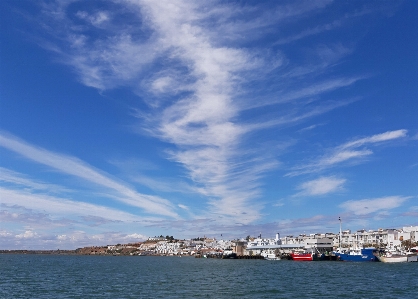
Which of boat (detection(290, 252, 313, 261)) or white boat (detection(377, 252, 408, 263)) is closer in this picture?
white boat (detection(377, 252, 408, 263))

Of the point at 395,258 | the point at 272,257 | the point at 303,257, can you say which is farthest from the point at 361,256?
the point at 272,257

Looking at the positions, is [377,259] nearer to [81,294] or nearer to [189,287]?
[189,287]

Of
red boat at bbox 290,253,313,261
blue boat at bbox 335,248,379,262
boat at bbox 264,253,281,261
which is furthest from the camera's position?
boat at bbox 264,253,281,261

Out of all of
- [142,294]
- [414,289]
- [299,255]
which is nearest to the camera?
[142,294]

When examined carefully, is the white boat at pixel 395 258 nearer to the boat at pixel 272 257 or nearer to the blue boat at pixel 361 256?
the blue boat at pixel 361 256

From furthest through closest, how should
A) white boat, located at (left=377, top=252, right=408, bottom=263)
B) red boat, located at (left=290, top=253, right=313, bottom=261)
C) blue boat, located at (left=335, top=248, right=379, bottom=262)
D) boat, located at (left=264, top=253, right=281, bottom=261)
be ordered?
boat, located at (left=264, top=253, right=281, bottom=261)
red boat, located at (left=290, top=253, right=313, bottom=261)
blue boat, located at (left=335, top=248, right=379, bottom=262)
white boat, located at (left=377, top=252, right=408, bottom=263)

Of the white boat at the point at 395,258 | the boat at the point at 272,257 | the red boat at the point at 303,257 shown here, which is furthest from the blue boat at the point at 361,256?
the boat at the point at 272,257

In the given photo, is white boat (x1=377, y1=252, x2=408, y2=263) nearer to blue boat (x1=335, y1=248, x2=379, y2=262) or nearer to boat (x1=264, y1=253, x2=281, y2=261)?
blue boat (x1=335, y1=248, x2=379, y2=262)

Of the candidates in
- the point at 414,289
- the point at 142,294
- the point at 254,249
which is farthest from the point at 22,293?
the point at 254,249

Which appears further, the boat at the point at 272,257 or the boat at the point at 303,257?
the boat at the point at 272,257

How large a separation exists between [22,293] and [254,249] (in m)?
147

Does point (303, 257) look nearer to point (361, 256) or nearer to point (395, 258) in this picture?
point (361, 256)

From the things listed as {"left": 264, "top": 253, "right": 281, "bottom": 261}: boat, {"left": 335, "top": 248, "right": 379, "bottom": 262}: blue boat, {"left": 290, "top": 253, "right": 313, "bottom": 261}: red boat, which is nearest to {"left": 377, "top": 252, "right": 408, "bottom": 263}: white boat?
{"left": 335, "top": 248, "right": 379, "bottom": 262}: blue boat

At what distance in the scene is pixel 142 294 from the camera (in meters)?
35.8
